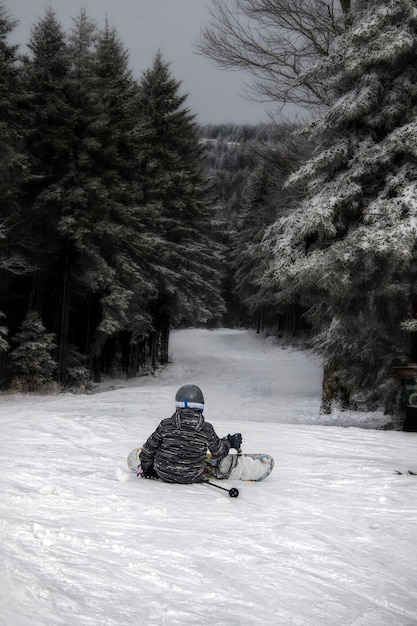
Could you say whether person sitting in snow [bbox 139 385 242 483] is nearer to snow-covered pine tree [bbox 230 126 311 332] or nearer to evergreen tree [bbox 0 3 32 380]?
snow-covered pine tree [bbox 230 126 311 332]

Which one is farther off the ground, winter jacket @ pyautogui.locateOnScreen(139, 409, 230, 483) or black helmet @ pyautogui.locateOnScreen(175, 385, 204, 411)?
black helmet @ pyautogui.locateOnScreen(175, 385, 204, 411)

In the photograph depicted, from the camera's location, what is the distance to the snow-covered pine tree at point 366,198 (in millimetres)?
10625

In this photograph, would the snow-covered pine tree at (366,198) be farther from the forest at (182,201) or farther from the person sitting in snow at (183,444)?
the person sitting in snow at (183,444)

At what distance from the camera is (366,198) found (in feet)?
37.7

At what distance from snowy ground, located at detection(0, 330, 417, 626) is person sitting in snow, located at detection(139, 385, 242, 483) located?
0.18 metres

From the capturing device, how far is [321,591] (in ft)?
11.4

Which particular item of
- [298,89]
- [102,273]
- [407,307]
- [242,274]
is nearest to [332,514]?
[407,307]

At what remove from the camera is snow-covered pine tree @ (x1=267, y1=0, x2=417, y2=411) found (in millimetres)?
10625

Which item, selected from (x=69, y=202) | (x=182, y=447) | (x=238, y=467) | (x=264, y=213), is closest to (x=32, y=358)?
(x=69, y=202)

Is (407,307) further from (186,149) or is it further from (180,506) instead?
(186,149)

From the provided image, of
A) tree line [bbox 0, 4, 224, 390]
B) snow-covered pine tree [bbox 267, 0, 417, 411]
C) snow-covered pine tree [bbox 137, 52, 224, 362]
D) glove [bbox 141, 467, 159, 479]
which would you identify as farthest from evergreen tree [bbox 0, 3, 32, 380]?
glove [bbox 141, 467, 159, 479]

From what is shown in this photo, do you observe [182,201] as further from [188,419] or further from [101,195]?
[188,419]

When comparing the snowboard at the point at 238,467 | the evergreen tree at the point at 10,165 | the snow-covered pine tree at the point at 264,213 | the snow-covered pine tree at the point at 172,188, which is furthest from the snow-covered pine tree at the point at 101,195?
the snowboard at the point at 238,467

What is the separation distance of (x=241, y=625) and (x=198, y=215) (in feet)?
91.9
